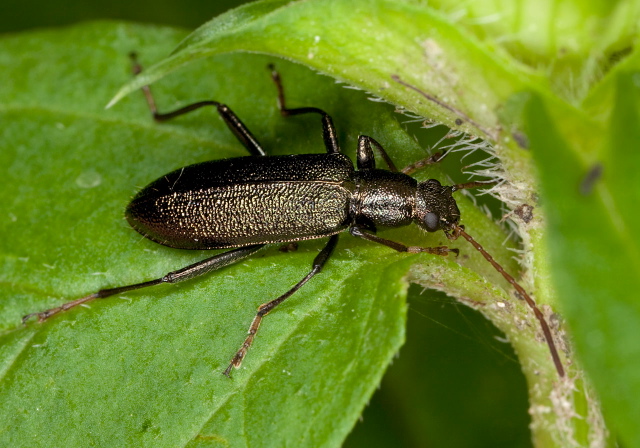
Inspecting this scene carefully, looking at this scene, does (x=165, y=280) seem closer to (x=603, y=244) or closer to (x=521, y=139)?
(x=521, y=139)

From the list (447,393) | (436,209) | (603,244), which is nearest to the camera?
(603,244)

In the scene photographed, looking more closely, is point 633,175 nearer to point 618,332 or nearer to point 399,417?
point 618,332

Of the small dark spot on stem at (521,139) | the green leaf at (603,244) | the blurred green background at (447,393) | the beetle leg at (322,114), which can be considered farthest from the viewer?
the blurred green background at (447,393)

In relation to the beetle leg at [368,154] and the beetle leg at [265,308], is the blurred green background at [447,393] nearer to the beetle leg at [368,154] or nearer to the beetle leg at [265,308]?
the beetle leg at [368,154]

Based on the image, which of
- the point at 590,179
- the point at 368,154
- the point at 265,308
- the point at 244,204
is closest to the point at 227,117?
the point at 244,204

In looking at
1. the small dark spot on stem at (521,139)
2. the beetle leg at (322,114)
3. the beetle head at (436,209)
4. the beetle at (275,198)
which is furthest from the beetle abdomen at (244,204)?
the small dark spot on stem at (521,139)

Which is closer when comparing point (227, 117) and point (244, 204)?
point (227, 117)

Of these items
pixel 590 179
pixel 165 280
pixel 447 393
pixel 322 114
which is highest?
pixel 590 179
